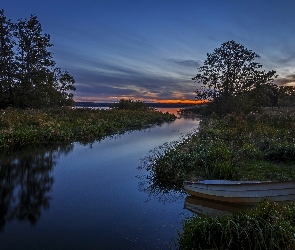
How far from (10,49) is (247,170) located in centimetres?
3560

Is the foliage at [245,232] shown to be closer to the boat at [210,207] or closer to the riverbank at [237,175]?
the riverbank at [237,175]

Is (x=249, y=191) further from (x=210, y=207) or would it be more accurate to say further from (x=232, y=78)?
(x=232, y=78)

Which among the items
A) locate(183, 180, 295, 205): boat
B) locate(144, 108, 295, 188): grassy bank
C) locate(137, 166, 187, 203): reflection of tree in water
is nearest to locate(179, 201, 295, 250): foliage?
locate(183, 180, 295, 205): boat

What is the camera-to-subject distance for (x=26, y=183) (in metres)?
11.7

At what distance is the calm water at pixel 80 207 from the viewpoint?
7.07 m

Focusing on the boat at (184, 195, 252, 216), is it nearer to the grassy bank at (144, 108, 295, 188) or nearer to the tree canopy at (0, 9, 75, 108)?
the grassy bank at (144, 108, 295, 188)

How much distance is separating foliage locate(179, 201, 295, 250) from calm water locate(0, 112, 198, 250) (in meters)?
1.18

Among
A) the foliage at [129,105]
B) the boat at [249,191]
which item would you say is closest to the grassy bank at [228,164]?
the boat at [249,191]

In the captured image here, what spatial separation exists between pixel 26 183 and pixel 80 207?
12.5 ft

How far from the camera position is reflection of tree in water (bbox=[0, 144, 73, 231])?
8672 mm

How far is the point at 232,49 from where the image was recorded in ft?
129

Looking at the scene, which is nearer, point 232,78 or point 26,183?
point 26,183

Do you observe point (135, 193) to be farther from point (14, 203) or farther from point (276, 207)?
point (276, 207)

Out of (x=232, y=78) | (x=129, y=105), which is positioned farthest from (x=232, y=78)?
(x=129, y=105)
